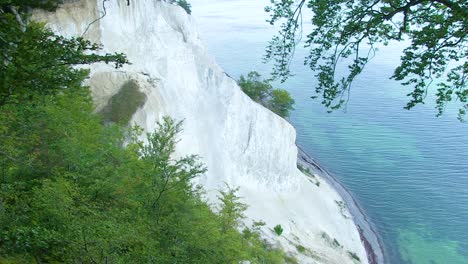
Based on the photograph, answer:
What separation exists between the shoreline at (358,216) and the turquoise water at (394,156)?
2.22ft

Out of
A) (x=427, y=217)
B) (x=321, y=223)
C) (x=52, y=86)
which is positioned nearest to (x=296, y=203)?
(x=321, y=223)

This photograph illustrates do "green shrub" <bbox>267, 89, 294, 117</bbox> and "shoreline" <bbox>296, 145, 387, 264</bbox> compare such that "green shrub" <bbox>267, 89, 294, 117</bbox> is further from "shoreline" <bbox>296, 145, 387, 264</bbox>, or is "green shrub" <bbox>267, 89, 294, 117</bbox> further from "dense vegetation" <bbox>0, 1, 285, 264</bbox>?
"dense vegetation" <bbox>0, 1, 285, 264</bbox>

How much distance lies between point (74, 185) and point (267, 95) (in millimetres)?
39275

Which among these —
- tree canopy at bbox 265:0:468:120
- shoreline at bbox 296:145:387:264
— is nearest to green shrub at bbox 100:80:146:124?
tree canopy at bbox 265:0:468:120

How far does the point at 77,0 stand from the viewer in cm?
2252

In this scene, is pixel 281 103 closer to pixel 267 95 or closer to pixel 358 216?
pixel 267 95

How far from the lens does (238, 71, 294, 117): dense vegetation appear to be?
4547 cm

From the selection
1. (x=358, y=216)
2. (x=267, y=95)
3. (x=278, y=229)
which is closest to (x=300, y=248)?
(x=278, y=229)

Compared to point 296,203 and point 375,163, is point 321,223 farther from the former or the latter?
point 375,163

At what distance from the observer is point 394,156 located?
41656mm

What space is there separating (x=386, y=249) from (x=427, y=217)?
5305mm

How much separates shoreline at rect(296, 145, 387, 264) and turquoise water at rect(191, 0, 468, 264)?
2.22ft

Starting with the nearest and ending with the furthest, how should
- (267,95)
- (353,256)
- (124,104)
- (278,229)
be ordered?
(124,104), (278,229), (353,256), (267,95)

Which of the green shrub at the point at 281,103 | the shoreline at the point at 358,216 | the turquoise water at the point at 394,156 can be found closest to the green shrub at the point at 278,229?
the shoreline at the point at 358,216
